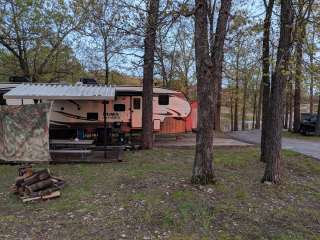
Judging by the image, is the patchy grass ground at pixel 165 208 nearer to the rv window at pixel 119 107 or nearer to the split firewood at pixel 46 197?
the split firewood at pixel 46 197

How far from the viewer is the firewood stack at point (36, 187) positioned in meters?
6.27

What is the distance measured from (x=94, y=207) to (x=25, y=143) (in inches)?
190

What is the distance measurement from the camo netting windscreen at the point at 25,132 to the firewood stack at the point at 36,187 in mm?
2606

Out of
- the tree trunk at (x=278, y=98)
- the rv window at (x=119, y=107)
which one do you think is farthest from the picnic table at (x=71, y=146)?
the tree trunk at (x=278, y=98)

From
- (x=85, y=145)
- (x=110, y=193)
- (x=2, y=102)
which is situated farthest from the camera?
(x=2, y=102)

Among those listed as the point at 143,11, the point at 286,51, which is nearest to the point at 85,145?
the point at 143,11

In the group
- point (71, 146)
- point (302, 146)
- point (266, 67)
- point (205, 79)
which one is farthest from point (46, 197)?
point (302, 146)

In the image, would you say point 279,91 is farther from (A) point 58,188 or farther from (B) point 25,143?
(B) point 25,143

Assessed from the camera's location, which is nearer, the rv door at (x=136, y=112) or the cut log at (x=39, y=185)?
the cut log at (x=39, y=185)

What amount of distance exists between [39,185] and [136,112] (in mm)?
8469

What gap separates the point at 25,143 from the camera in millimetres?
9594

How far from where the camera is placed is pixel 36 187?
6.48m

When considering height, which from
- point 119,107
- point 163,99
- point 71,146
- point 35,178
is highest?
point 163,99

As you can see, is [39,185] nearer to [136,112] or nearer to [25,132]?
[25,132]
